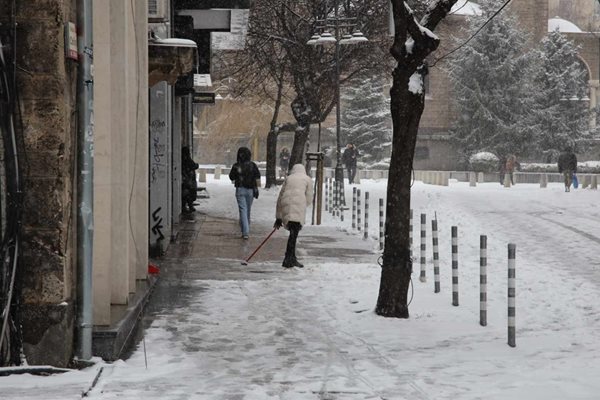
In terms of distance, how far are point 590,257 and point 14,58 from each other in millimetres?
12506

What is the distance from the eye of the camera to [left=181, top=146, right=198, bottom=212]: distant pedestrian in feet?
86.4

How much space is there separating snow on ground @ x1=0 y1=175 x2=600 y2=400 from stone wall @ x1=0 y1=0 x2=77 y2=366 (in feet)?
1.51

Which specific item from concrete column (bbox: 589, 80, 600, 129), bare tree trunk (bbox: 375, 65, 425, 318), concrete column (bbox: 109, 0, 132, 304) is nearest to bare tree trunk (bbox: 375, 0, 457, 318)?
bare tree trunk (bbox: 375, 65, 425, 318)

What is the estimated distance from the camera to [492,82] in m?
65.6

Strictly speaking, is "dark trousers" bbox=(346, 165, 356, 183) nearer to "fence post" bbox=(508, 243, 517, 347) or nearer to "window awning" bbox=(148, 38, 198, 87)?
"window awning" bbox=(148, 38, 198, 87)

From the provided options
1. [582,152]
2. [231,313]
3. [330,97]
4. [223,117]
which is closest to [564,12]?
[582,152]

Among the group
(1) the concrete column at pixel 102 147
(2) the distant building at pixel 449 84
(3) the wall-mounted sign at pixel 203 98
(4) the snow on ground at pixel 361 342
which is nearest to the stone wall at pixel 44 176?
(4) the snow on ground at pixel 361 342

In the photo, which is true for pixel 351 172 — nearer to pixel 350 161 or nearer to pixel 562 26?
pixel 350 161

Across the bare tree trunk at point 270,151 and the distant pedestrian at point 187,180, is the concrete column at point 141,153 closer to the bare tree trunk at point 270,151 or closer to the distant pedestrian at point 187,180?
the distant pedestrian at point 187,180

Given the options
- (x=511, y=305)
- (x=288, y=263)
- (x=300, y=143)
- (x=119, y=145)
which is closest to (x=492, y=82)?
(x=300, y=143)

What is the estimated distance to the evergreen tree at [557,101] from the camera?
212 ft

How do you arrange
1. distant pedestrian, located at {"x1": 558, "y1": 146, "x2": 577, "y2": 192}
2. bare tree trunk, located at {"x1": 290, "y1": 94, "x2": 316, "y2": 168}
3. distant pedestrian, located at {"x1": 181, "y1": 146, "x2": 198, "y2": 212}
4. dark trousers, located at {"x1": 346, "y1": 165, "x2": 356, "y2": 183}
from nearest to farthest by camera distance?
distant pedestrian, located at {"x1": 181, "y1": 146, "x2": 198, "y2": 212}, bare tree trunk, located at {"x1": 290, "y1": 94, "x2": 316, "y2": 168}, distant pedestrian, located at {"x1": 558, "y1": 146, "x2": 577, "y2": 192}, dark trousers, located at {"x1": 346, "y1": 165, "x2": 356, "y2": 183}

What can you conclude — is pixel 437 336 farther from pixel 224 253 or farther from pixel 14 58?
pixel 224 253

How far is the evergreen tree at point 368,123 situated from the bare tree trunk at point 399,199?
55.2 metres
